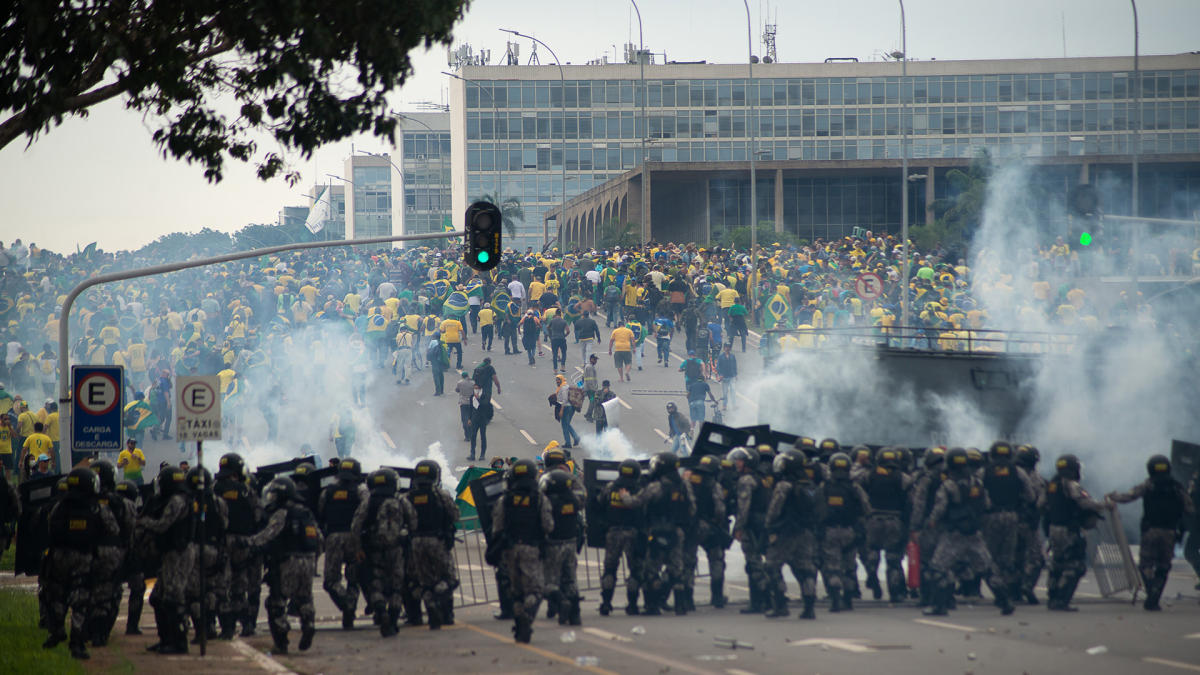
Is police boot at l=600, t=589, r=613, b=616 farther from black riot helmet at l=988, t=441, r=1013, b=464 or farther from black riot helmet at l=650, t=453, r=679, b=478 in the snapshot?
black riot helmet at l=988, t=441, r=1013, b=464

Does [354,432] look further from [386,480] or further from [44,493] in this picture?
[386,480]

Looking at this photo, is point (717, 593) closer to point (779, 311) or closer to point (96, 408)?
point (96, 408)

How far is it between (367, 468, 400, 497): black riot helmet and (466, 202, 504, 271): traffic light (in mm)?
5982

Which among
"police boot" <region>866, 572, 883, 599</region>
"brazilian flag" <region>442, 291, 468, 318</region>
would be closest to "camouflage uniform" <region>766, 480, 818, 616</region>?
"police boot" <region>866, 572, 883, 599</region>

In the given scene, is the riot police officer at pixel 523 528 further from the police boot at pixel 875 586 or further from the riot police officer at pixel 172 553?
the police boot at pixel 875 586

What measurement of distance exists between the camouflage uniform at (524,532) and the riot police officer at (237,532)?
2.24 meters

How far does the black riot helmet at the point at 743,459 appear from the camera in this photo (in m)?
14.1

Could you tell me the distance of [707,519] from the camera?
13.8 metres

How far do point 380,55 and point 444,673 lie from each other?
5572 mm

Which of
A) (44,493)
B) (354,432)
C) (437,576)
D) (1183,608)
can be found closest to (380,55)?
(437,576)

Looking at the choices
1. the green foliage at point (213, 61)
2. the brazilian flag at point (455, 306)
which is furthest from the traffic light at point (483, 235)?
the brazilian flag at point (455, 306)

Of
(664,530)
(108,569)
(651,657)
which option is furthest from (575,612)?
(108,569)

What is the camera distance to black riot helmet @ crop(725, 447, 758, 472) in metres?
14.1

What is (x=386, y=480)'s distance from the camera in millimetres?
12523
